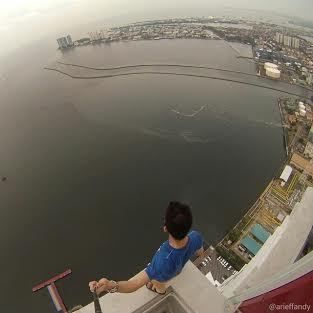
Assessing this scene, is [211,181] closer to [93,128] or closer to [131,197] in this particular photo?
[131,197]

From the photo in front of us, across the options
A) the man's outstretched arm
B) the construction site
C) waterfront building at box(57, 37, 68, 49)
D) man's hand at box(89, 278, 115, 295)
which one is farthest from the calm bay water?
waterfront building at box(57, 37, 68, 49)

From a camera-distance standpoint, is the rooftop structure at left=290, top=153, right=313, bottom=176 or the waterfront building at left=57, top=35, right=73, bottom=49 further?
the waterfront building at left=57, top=35, right=73, bottom=49

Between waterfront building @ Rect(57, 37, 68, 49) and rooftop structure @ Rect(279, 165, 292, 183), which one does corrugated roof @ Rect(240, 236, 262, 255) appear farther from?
waterfront building @ Rect(57, 37, 68, 49)

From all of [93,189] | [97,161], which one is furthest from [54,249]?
[97,161]

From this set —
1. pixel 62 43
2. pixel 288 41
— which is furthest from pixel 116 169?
pixel 62 43

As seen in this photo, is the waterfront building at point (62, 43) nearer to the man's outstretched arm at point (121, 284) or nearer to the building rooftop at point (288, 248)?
the building rooftop at point (288, 248)

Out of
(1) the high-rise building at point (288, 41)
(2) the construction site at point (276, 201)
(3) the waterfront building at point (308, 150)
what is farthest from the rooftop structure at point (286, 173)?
(1) the high-rise building at point (288, 41)
